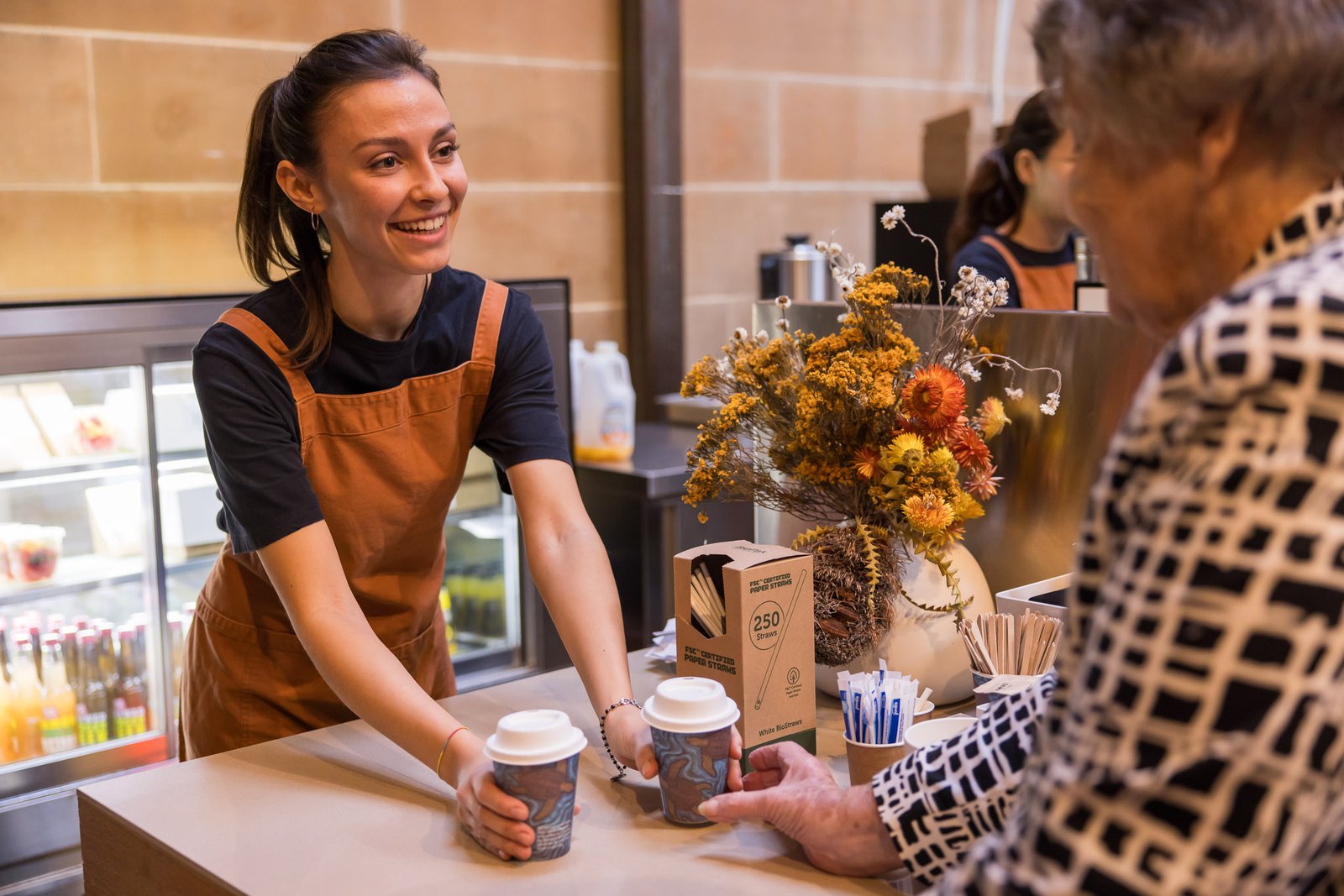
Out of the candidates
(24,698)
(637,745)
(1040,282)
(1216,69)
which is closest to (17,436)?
(24,698)

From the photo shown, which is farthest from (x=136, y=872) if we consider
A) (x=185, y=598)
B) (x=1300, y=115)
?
(x=185, y=598)

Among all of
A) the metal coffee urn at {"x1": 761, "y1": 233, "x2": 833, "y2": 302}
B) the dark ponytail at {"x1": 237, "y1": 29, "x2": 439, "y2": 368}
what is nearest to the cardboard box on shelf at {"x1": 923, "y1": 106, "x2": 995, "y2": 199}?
the metal coffee urn at {"x1": 761, "y1": 233, "x2": 833, "y2": 302}

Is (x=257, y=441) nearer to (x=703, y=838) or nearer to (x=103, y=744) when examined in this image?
(x=703, y=838)

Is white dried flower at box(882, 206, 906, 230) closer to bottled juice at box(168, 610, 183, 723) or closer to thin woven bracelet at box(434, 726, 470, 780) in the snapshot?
thin woven bracelet at box(434, 726, 470, 780)

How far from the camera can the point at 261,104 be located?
5.80 feet

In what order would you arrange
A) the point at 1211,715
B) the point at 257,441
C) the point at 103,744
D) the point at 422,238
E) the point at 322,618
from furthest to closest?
the point at 103,744 < the point at 422,238 < the point at 257,441 < the point at 322,618 < the point at 1211,715

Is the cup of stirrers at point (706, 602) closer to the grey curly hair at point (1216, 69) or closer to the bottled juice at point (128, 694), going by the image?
the grey curly hair at point (1216, 69)

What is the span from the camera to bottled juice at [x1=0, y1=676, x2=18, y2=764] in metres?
2.72

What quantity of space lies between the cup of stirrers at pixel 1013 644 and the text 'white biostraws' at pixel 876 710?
0.16 metres

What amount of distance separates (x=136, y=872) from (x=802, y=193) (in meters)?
3.42

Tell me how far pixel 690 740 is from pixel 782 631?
0.20 m

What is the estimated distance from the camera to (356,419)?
5.60 feet

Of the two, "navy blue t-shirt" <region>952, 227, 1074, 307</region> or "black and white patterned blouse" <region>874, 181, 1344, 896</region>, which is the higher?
"navy blue t-shirt" <region>952, 227, 1074, 307</region>

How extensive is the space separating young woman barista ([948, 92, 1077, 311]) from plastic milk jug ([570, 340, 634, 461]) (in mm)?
889
